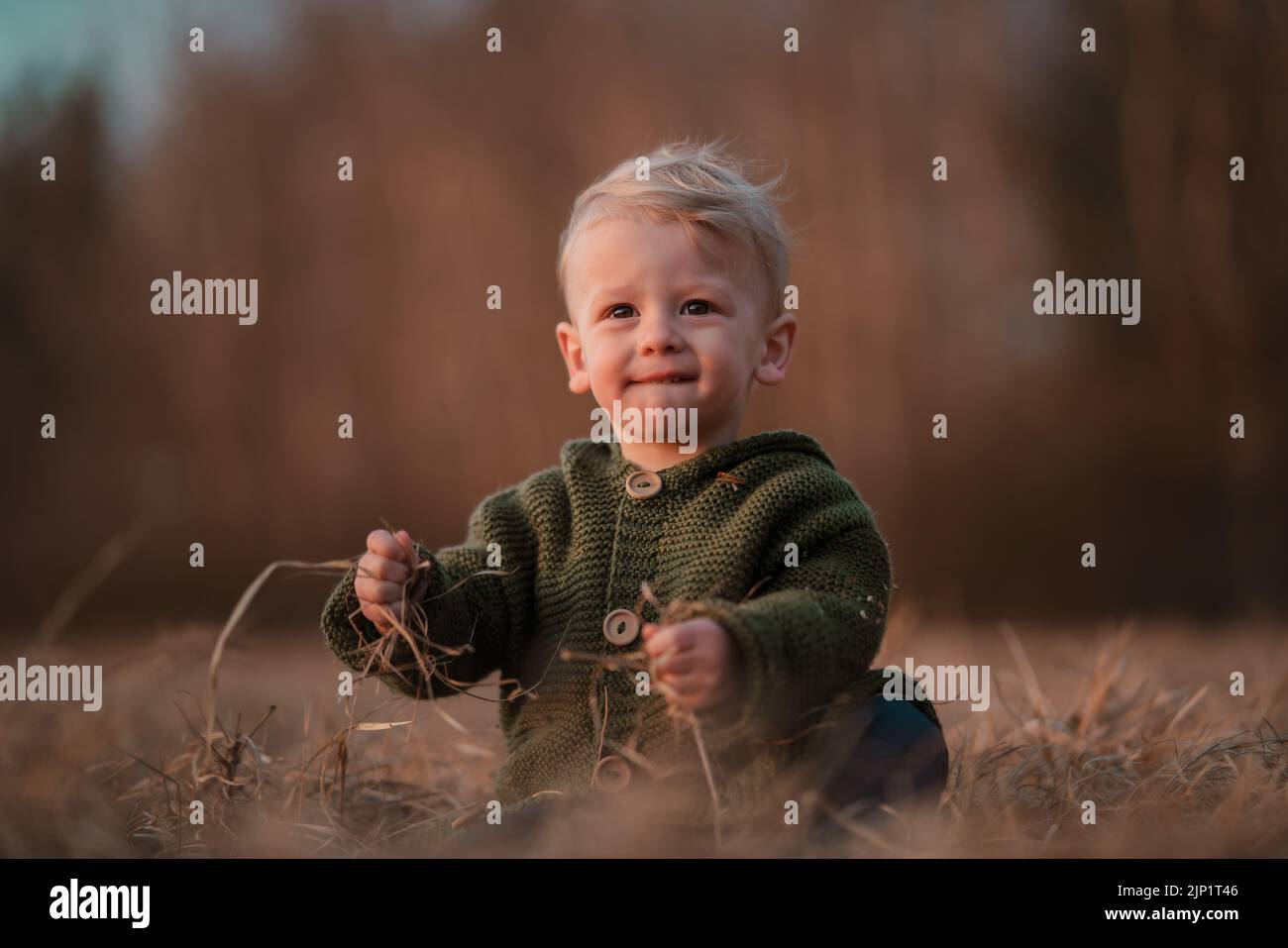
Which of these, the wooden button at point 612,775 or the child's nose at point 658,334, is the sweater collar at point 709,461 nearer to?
the child's nose at point 658,334

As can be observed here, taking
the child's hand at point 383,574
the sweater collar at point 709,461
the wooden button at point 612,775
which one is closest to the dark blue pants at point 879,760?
the wooden button at point 612,775

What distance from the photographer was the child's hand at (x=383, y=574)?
1956 millimetres

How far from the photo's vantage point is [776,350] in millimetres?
2213

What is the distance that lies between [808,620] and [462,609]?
574 mm

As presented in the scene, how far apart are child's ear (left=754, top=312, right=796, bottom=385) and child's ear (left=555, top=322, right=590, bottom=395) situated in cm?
29

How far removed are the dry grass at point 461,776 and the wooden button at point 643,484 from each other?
1.58 feet

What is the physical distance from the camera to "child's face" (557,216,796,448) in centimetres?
202

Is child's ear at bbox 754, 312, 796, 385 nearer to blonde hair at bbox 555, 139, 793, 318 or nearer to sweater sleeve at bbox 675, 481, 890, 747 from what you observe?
blonde hair at bbox 555, 139, 793, 318

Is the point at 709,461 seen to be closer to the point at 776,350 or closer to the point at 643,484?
the point at 643,484

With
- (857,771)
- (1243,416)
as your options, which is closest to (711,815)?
(857,771)

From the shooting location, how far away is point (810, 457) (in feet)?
7.05

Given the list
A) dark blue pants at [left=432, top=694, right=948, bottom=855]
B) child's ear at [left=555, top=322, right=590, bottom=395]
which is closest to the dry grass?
dark blue pants at [left=432, top=694, right=948, bottom=855]

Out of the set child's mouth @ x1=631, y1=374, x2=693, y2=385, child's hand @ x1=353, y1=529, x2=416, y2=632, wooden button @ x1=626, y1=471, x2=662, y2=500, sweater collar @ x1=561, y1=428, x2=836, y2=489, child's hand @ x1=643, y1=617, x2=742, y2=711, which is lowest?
child's hand @ x1=643, y1=617, x2=742, y2=711

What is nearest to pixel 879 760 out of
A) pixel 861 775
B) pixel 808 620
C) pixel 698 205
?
pixel 861 775
